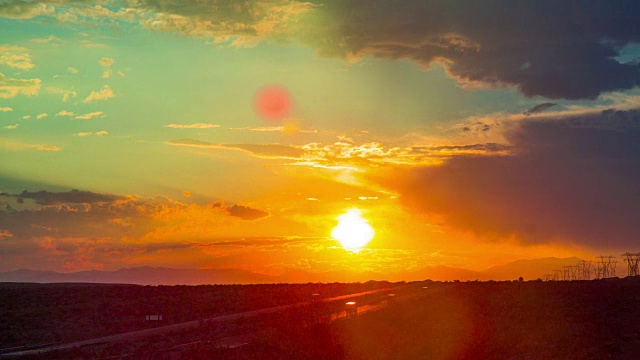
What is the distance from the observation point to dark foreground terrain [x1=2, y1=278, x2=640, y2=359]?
33.3 metres

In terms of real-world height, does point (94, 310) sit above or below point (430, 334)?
above

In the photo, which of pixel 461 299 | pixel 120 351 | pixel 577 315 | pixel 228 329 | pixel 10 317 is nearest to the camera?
pixel 120 351

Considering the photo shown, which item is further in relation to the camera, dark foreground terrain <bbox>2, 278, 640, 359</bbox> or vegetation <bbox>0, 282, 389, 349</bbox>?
vegetation <bbox>0, 282, 389, 349</bbox>

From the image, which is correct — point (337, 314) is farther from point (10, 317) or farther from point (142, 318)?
point (10, 317)

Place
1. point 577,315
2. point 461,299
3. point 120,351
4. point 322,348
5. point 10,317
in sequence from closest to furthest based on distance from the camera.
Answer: point 322,348 < point 120,351 < point 577,315 < point 10,317 < point 461,299

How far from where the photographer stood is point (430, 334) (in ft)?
136

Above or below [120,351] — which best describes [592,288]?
above

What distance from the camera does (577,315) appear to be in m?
53.6

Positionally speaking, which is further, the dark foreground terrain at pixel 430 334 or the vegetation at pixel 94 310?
the vegetation at pixel 94 310

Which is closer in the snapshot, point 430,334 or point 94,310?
point 430,334

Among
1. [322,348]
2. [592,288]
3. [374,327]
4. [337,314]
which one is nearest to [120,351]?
[322,348]

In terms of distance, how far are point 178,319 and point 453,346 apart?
118 feet

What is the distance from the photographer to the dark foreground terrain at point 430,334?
109ft

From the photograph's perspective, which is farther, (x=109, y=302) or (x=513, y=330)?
(x=109, y=302)
